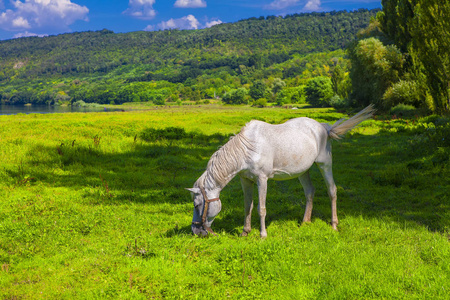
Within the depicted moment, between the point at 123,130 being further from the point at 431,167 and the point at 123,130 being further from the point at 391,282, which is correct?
the point at 391,282

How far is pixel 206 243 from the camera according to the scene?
568 centimetres

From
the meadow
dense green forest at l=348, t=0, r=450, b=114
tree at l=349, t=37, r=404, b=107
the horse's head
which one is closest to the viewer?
the meadow

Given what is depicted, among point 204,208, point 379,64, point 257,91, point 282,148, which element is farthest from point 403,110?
point 257,91

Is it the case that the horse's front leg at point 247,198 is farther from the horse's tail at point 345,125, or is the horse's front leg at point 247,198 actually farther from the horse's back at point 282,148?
the horse's tail at point 345,125

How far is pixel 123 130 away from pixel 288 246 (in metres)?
17.2

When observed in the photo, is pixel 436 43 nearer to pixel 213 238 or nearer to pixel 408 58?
pixel 408 58

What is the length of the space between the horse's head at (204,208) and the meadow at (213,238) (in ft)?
0.90

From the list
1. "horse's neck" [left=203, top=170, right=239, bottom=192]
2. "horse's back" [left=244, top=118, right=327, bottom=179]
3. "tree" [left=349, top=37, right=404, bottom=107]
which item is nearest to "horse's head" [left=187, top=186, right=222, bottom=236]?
"horse's neck" [left=203, top=170, right=239, bottom=192]

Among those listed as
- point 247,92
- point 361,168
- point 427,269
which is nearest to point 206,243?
point 427,269

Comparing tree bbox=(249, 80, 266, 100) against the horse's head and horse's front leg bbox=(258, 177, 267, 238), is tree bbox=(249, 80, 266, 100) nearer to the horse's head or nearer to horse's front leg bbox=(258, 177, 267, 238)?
horse's front leg bbox=(258, 177, 267, 238)

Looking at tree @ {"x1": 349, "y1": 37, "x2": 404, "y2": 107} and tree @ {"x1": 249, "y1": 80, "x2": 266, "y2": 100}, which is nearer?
tree @ {"x1": 349, "y1": 37, "x2": 404, "y2": 107}

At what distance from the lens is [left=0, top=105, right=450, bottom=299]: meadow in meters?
4.43

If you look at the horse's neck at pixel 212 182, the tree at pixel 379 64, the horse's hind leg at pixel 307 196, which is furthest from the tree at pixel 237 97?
the horse's neck at pixel 212 182

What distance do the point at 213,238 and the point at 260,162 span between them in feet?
5.43
